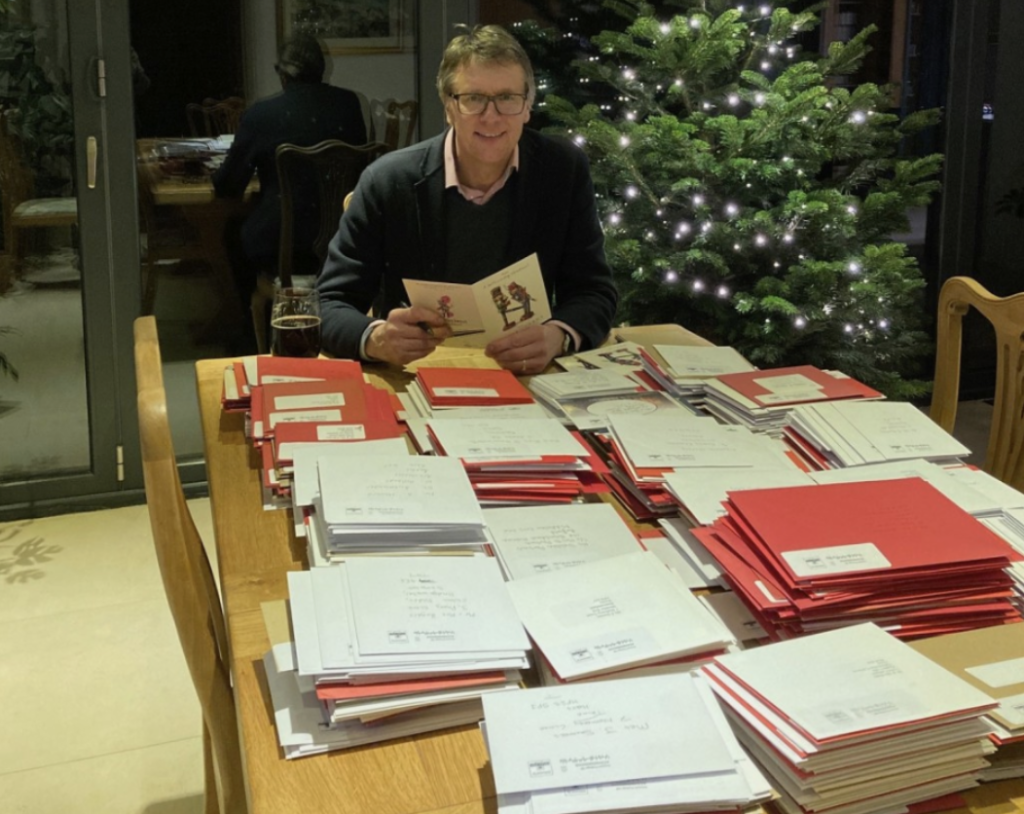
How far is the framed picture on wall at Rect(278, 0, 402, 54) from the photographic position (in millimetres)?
3553

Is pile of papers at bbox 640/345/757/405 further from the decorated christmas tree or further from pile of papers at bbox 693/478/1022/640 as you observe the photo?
the decorated christmas tree

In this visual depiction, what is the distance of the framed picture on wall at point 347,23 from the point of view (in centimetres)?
355

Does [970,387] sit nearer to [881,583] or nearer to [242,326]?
[242,326]

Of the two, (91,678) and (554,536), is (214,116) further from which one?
(554,536)

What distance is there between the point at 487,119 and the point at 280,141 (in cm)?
152

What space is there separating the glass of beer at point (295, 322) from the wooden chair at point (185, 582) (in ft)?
1.79

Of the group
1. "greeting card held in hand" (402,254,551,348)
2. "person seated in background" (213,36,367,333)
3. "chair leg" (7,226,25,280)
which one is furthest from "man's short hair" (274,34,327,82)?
"greeting card held in hand" (402,254,551,348)

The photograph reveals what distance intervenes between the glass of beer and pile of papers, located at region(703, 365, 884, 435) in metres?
0.68

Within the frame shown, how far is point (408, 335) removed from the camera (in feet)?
6.70

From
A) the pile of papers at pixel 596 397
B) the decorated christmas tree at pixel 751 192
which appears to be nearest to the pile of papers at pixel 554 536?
the pile of papers at pixel 596 397

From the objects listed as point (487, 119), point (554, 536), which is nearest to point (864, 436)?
point (554, 536)

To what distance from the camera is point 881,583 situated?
3.69ft

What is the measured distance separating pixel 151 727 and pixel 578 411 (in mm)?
1277

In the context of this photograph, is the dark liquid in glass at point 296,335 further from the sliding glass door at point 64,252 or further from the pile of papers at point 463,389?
the sliding glass door at point 64,252
